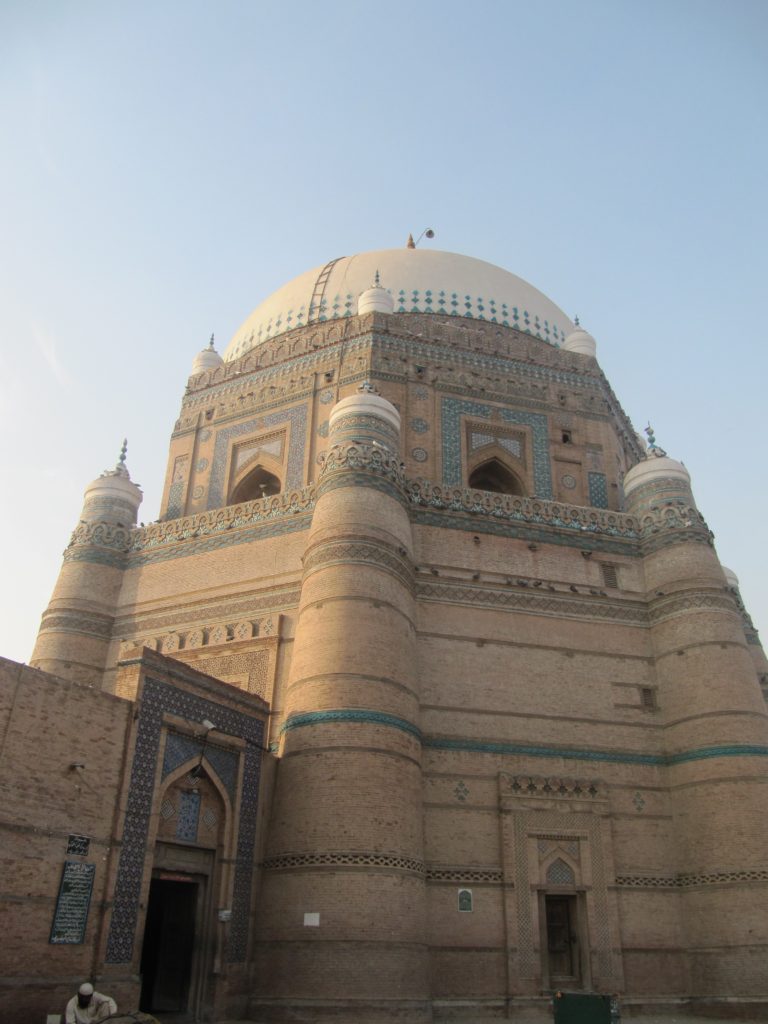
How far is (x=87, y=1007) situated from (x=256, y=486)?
985cm

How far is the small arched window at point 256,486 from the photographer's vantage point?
14.9 metres

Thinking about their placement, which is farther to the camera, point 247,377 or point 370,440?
point 247,377

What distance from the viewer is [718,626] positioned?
11688 mm

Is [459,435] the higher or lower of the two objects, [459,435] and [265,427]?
the lower

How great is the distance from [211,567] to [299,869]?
5.09m

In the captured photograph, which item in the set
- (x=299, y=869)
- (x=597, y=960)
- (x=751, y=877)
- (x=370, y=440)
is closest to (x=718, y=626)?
(x=751, y=877)

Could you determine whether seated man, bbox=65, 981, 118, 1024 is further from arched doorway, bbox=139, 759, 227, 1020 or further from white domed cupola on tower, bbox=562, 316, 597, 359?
white domed cupola on tower, bbox=562, 316, 597, 359

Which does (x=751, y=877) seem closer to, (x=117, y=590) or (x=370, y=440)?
(x=370, y=440)

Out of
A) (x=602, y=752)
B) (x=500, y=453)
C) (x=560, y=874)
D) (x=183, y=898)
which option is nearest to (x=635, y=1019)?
(x=560, y=874)

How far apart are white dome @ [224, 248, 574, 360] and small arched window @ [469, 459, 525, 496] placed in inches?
127

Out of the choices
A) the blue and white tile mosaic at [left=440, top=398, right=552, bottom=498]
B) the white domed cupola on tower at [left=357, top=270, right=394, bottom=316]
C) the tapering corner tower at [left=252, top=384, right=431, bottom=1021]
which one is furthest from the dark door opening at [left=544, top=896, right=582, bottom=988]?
the white domed cupola on tower at [left=357, top=270, right=394, bottom=316]

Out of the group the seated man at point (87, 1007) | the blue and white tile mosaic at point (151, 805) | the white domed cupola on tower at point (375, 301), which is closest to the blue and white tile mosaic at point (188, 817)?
the blue and white tile mosaic at point (151, 805)

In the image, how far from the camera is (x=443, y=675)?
1104 cm

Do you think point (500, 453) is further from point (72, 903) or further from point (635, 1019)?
point (72, 903)
